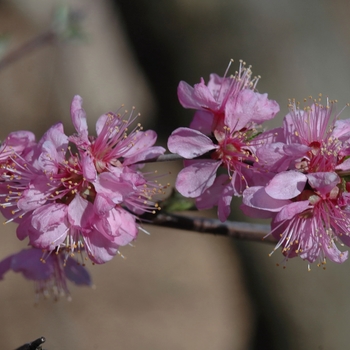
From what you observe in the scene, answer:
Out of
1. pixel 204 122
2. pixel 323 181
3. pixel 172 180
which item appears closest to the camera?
pixel 323 181

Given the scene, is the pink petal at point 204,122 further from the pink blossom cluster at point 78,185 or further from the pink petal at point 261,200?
the pink petal at point 261,200

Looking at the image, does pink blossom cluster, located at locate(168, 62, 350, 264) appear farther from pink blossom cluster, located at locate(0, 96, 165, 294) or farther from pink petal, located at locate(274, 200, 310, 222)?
pink blossom cluster, located at locate(0, 96, 165, 294)

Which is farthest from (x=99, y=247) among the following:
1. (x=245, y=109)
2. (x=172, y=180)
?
(x=172, y=180)

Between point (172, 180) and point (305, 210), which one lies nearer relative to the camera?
point (305, 210)

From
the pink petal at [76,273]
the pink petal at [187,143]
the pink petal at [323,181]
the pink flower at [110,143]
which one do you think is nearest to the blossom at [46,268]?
the pink petal at [76,273]

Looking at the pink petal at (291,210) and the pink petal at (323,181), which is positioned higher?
the pink petal at (323,181)

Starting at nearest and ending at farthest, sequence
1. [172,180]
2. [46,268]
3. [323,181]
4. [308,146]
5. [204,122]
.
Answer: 1. [323,181]
2. [308,146]
3. [204,122]
4. [46,268]
5. [172,180]

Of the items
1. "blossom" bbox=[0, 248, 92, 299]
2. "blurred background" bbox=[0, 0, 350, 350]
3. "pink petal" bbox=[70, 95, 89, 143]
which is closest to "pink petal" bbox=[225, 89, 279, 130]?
"pink petal" bbox=[70, 95, 89, 143]

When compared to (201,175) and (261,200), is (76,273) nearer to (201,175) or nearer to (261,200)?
(201,175)
